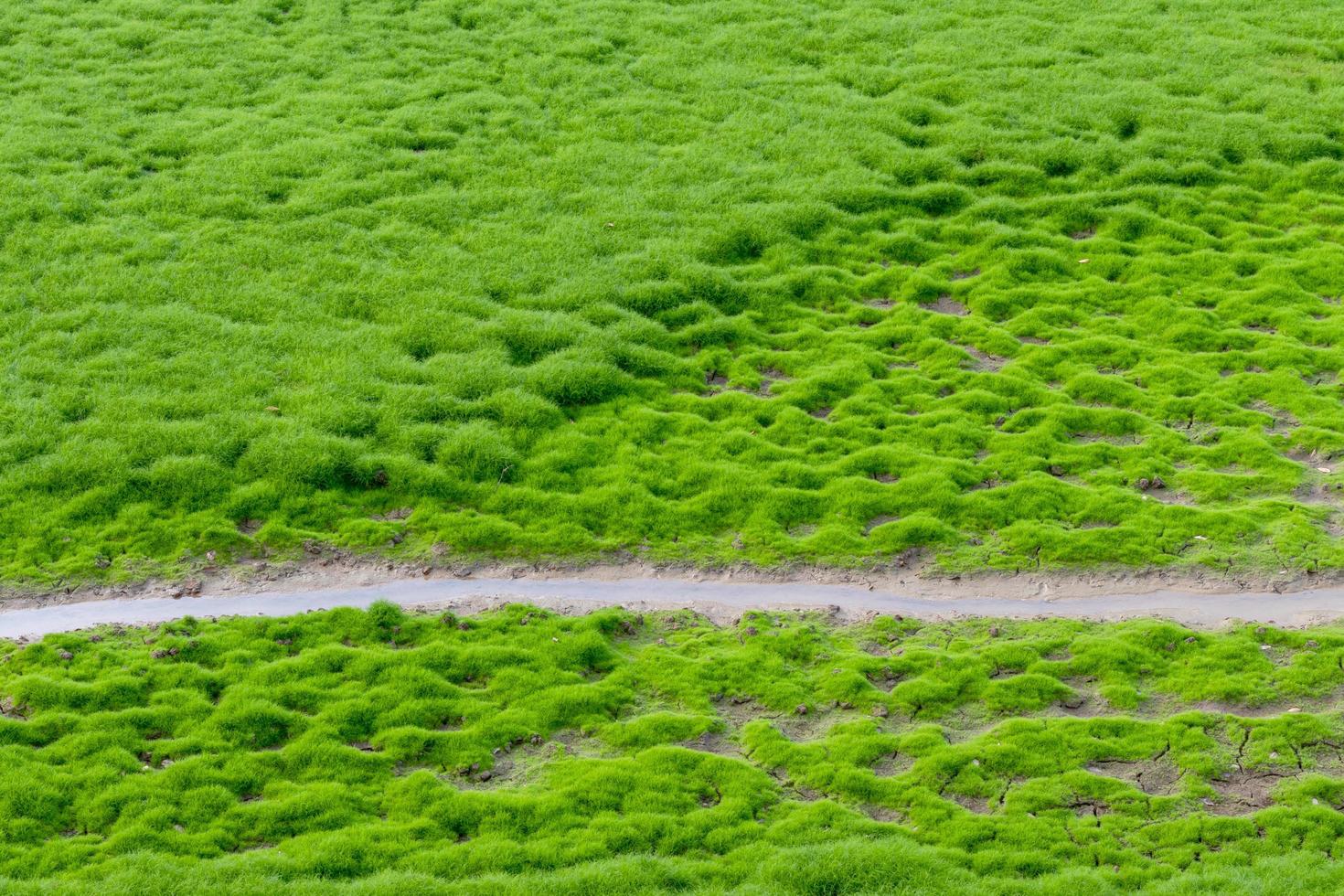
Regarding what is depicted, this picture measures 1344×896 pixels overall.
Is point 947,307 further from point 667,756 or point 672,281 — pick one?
point 667,756

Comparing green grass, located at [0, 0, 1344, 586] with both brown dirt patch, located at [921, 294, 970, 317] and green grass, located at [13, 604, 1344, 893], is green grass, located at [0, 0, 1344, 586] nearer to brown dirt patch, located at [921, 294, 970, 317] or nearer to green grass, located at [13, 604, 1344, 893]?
brown dirt patch, located at [921, 294, 970, 317]

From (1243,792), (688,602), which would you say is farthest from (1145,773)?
(688,602)

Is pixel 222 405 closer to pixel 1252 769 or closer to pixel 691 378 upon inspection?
pixel 691 378

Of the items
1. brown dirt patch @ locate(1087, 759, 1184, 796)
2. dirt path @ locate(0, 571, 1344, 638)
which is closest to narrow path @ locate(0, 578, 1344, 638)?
dirt path @ locate(0, 571, 1344, 638)

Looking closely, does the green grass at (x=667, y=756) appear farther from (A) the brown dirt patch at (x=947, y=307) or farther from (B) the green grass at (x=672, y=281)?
(A) the brown dirt patch at (x=947, y=307)

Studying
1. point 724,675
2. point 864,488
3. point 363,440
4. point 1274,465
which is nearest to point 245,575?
point 363,440
